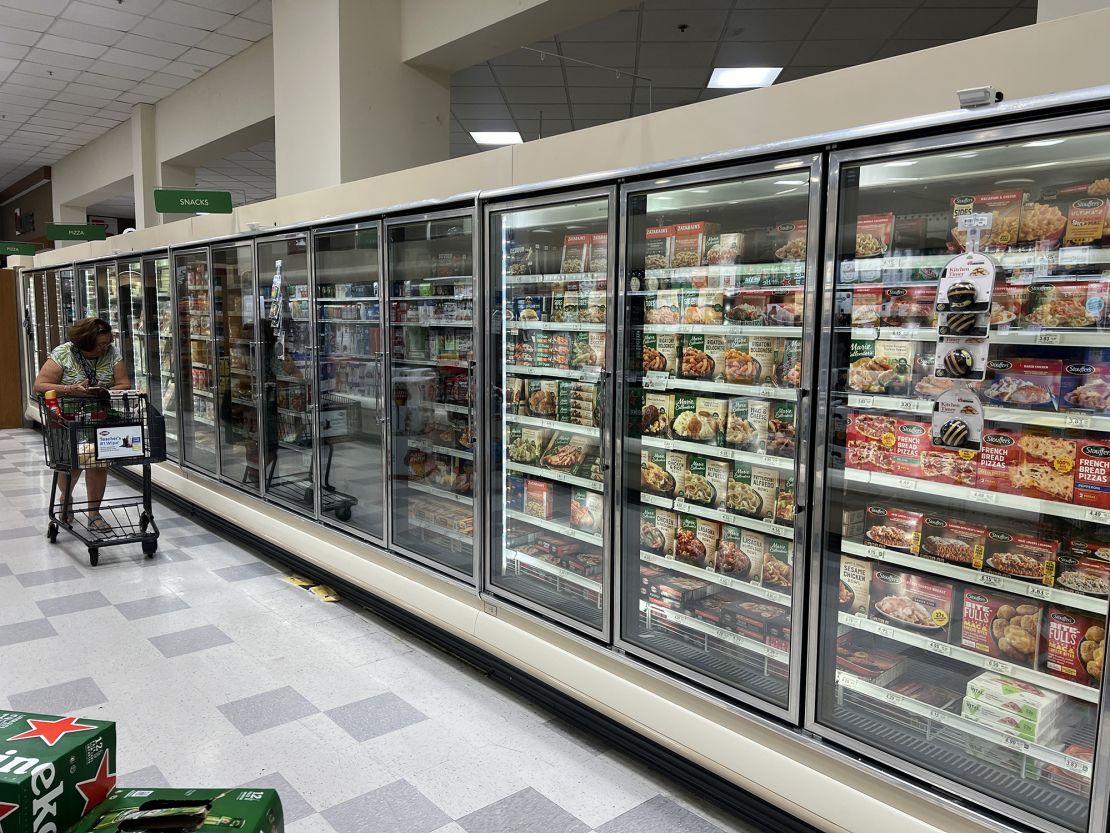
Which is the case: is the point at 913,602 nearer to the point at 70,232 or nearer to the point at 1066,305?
the point at 1066,305

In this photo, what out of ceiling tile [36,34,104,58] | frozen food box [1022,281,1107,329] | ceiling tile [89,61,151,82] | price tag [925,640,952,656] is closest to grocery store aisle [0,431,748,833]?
price tag [925,640,952,656]

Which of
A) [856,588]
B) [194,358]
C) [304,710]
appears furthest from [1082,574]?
[194,358]

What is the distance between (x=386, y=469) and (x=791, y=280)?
102 inches

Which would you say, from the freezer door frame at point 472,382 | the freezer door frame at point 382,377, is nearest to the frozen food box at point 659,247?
the freezer door frame at point 472,382

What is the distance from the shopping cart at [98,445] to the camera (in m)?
5.26

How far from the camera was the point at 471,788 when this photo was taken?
279 cm

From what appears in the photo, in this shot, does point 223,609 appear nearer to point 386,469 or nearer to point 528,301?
point 386,469

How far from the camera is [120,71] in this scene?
8.72m

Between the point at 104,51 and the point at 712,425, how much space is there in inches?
326

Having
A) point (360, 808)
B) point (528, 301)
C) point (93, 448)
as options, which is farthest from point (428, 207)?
point (93, 448)

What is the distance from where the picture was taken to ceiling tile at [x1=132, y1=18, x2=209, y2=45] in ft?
23.9

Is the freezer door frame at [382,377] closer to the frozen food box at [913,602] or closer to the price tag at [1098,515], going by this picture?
the frozen food box at [913,602]

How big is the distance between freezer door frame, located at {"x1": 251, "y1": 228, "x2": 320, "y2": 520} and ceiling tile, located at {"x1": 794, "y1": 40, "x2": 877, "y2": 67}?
4.97 m

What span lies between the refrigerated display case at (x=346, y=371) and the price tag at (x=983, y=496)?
137 inches
